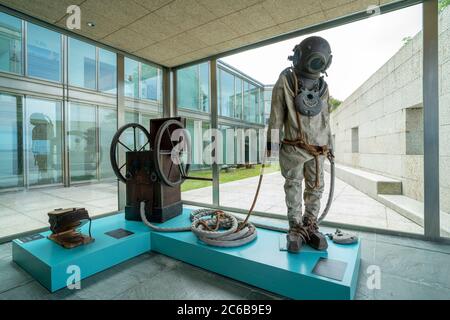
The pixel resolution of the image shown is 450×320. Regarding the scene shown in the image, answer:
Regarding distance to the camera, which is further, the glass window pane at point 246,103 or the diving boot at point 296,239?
the glass window pane at point 246,103

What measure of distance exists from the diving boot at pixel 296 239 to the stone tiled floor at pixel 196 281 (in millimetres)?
374

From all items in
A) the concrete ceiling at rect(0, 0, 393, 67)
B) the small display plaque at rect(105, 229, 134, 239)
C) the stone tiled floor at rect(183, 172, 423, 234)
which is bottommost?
the stone tiled floor at rect(183, 172, 423, 234)

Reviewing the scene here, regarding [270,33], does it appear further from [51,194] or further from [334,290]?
[51,194]

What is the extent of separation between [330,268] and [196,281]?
3.19ft

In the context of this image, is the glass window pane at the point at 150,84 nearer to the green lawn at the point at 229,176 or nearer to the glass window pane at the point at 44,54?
the glass window pane at the point at 44,54

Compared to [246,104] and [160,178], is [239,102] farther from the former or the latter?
[160,178]

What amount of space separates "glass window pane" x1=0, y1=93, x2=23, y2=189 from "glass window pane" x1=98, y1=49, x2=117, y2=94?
1433 mm

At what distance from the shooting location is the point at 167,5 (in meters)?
2.50

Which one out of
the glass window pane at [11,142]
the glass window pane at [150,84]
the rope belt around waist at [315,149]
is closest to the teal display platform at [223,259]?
the rope belt around waist at [315,149]

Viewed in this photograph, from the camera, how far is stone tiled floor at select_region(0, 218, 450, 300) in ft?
5.26

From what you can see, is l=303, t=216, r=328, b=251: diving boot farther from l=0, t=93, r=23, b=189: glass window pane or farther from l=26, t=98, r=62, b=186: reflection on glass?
l=0, t=93, r=23, b=189: glass window pane

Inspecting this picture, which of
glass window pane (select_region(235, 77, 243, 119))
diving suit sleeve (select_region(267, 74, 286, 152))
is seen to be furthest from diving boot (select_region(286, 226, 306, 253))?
glass window pane (select_region(235, 77, 243, 119))

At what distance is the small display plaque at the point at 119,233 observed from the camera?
7.39 ft

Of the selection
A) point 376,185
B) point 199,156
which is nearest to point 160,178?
point 199,156
